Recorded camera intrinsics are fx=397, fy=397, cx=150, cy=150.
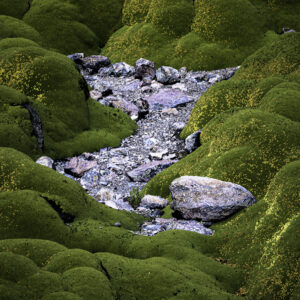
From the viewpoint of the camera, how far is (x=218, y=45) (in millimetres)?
68125

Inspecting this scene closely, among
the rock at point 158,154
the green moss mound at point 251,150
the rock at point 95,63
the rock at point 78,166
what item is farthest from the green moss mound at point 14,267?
the rock at point 95,63

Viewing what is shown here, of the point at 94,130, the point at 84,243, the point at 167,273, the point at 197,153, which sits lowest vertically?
the point at 94,130

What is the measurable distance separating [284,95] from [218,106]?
10.3 m

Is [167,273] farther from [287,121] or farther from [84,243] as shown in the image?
[287,121]

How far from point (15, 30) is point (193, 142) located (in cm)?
4082

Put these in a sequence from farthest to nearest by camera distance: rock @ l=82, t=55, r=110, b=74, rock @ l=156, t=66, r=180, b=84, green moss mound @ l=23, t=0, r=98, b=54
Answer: green moss mound @ l=23, t=0, r=98, b=54 < rock @ l=82, t=55, r=110, b=74 < rock @ l=156, t=66, r=180, b=84

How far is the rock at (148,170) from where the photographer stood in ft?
131

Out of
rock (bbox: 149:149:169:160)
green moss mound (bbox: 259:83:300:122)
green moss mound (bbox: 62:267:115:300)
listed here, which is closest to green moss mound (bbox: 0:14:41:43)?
rock (bbox: 149:149:169:160)

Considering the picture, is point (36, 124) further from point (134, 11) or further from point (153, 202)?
point (134, 11)

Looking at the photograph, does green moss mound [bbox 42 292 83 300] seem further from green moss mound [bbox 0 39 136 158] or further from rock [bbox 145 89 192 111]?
rock [bbox 145 89 192 111]

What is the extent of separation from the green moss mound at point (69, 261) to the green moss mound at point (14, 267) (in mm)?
1505

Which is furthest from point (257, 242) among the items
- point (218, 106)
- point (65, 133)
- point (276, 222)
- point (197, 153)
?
point (65, 133)

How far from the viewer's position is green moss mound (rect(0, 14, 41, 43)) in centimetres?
6419

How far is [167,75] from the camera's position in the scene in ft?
203
